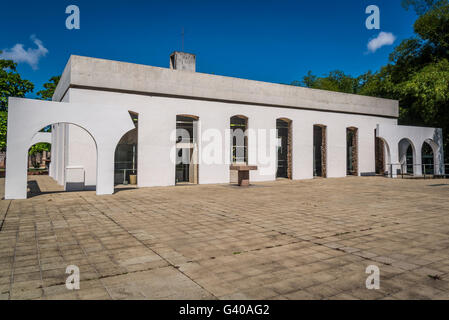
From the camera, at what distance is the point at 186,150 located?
16.9 m

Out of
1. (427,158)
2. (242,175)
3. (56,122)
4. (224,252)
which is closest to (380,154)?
(427,158)

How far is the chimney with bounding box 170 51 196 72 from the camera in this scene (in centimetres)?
1756

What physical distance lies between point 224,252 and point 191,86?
1220cm

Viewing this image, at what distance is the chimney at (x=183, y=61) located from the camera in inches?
691

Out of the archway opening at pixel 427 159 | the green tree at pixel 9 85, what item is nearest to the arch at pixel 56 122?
the green tree at pixel 9 85

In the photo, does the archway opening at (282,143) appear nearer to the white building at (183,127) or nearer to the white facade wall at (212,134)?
the white building at (183,127)

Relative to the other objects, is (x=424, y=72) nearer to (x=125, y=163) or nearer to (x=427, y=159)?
(x=427, y=159)

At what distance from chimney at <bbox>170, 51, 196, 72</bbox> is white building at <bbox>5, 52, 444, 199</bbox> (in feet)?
0.21

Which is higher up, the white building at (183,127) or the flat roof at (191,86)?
the flat roof at (191,86)

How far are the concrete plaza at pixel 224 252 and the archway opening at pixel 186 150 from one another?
8.45m

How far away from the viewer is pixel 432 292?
2.86m

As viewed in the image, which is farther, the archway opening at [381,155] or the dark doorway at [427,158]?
the dark doorway at [427,158]
